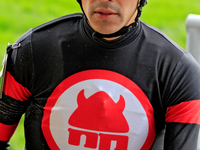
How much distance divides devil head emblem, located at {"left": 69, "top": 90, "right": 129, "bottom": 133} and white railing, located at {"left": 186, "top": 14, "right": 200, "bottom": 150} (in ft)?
1.95

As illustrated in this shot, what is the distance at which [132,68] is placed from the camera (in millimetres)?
1562

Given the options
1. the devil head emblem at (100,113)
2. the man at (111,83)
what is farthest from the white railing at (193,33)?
the devil head emblem at (100,113)

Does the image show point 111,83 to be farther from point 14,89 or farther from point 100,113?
point 14,89

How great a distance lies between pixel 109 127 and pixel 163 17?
14.8ft

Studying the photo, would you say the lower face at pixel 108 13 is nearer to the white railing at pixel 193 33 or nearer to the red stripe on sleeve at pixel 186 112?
the red stripe on sleeve at pixel 186 112

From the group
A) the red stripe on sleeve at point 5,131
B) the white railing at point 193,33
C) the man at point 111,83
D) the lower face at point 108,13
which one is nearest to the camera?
the lower face at point 108,13

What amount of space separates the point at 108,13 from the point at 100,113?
1.35ft

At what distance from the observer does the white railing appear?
1904 millimetres

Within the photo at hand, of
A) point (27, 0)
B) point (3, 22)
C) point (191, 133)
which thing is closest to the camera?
point (191, 133)

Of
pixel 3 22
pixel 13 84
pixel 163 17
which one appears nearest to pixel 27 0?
pixel 3 22

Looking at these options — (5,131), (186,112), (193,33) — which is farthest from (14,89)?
(193,33)

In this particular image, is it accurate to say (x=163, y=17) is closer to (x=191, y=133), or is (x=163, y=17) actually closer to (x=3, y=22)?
(x=3, y=22)

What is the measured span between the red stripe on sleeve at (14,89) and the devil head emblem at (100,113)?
0.82 feet

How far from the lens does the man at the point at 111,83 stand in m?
1.55
